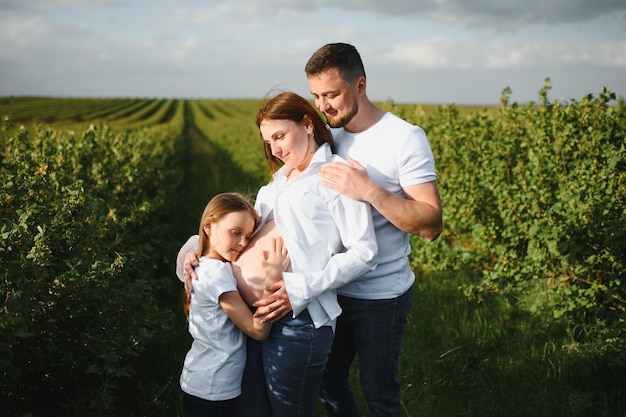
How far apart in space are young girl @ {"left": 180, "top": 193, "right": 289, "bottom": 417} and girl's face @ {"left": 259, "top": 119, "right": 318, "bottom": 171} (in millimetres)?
286

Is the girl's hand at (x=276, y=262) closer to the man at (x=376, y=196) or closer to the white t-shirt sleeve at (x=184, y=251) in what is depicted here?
the man at (x=376, y=196)

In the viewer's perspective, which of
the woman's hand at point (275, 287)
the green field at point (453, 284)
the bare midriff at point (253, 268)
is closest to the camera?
the woman's hand at point (275, 287)

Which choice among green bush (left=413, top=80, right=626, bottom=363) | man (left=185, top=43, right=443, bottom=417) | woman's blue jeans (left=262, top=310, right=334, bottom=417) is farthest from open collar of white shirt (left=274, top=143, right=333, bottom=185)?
green bush (left=413, top=80, right=626, bottom=363)

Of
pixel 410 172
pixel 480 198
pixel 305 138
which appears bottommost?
pixel 480 198

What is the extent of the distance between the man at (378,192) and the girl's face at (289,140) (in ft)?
0.61

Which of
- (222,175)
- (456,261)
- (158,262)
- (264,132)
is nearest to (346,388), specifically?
(264,132)

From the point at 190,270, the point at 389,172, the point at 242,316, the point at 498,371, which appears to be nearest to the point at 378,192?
the point at 389,172

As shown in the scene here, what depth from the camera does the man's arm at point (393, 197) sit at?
233 centimetres

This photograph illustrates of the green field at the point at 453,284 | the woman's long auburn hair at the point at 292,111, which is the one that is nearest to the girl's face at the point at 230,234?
the woman's long auburn hair at the point at 292,111

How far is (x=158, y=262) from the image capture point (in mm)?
7336

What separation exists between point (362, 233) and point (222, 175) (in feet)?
45.5

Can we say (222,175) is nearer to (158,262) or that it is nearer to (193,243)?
(158,262)

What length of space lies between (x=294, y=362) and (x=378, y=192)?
2.67ft

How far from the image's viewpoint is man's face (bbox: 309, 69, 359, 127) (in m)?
2.55
